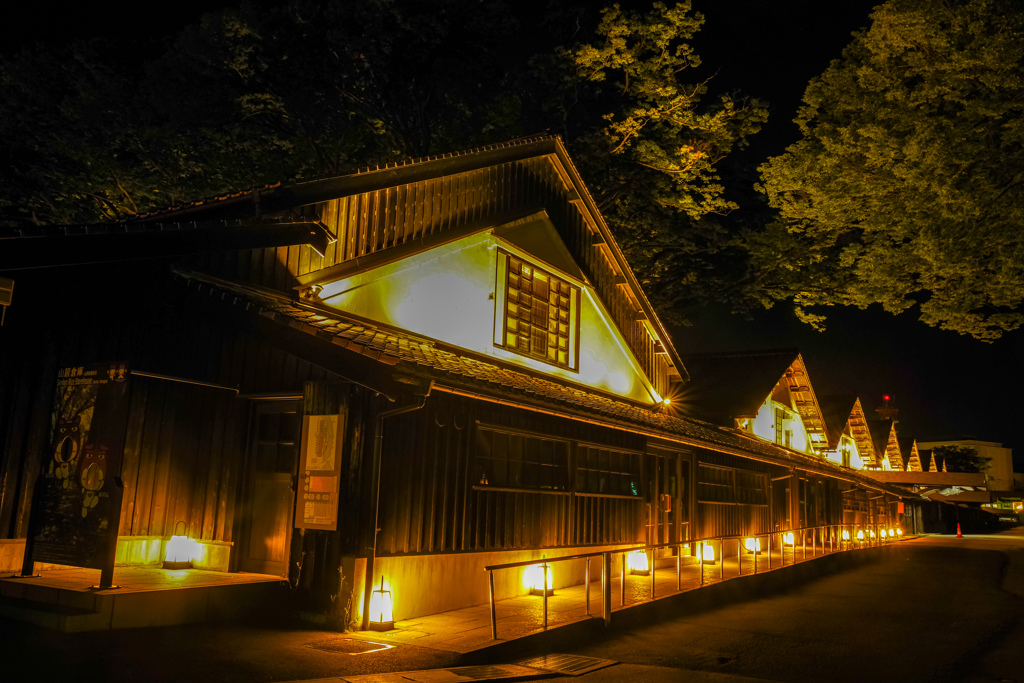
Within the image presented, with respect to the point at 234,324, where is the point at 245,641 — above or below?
below

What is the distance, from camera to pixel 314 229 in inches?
412

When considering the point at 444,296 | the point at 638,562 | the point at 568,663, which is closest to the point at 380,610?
the point at 568,663

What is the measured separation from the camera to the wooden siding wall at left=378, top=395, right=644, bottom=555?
9.80 metres

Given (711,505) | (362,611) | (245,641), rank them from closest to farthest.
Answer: (245,641), (362,611), (711,505)

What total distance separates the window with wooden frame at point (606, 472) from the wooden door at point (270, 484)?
525 cm

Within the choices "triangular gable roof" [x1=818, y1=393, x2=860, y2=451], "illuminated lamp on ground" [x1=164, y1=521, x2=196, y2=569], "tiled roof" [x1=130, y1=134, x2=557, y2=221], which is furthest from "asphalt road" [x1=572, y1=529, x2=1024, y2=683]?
"triangular gable roof" [x1=818, y1=393, x2=860, y2=451]

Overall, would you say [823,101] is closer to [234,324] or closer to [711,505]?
[711,505]

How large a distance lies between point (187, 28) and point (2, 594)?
56.1ft

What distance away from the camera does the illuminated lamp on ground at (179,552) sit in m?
10.3

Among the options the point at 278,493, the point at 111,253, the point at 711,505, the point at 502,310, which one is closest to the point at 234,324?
the point at 111,253

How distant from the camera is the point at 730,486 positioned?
21.9m

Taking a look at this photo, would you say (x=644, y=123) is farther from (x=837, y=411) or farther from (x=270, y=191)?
(x=837, y=411)

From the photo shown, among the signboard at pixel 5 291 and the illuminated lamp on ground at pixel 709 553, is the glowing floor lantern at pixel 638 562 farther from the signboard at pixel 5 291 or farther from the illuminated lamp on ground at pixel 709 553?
the signboard at pixel 5 291

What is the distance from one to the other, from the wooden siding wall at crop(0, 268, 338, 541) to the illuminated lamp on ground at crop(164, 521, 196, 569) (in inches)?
5.3
